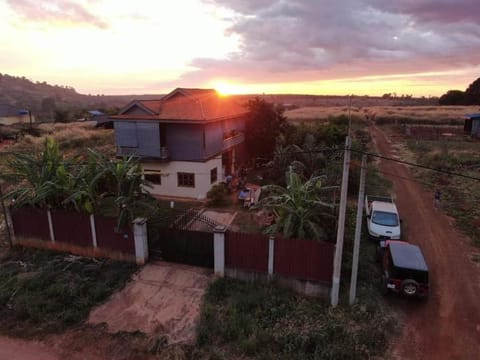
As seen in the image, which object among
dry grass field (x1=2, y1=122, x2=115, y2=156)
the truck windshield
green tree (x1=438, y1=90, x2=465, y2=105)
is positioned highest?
green tree (x1=438, y1=90, x2=465, y2=105)

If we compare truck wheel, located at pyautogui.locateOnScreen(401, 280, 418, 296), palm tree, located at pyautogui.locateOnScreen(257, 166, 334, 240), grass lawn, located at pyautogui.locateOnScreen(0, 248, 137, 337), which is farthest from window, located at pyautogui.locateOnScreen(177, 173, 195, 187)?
truck wheel, located at pyautogui.locateOnScreen(401, 280, 418, 296)

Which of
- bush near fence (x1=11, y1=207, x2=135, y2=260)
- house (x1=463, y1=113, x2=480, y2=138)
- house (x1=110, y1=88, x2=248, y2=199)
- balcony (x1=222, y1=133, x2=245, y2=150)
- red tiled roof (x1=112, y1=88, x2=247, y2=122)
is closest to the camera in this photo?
bush near fence (x1=11, y1=207, x2=135, y2=260)

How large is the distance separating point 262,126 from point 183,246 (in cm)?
1865

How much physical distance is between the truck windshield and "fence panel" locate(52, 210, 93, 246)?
1286 cm

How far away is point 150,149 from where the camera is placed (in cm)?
2053

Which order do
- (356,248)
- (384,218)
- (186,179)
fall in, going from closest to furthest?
(356,248) < (384,218) < (186,179)

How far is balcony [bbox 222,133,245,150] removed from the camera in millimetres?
24131

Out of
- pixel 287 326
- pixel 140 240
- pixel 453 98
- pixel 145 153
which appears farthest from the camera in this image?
pixel 453 98

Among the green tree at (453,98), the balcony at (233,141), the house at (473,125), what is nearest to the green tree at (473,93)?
the green tree at (453,98)

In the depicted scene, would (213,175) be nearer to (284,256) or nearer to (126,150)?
(126,150)

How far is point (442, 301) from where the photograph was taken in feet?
34.8

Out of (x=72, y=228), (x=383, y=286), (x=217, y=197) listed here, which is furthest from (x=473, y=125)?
(x=72, y=228)

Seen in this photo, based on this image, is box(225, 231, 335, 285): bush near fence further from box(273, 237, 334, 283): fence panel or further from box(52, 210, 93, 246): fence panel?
box(52, 210, 93, 246): fence panel

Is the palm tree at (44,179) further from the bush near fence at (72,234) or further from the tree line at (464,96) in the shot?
the tree line at (464,96)
